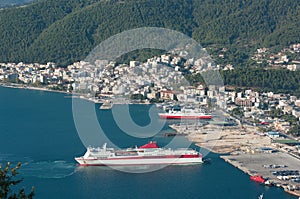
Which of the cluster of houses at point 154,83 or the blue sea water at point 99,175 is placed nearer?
the blue sea water at point 99,175

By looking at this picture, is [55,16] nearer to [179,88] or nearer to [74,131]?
[179,88]

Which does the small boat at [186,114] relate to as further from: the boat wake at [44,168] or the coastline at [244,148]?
the boat wake at [44,168]

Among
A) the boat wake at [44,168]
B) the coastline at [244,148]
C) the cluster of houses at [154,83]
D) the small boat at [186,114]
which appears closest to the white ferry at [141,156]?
the boat wake at [44,168]

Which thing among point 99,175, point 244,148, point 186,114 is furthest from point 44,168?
point 186,114

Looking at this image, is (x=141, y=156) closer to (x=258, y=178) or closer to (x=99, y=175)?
(x=99, y=175)

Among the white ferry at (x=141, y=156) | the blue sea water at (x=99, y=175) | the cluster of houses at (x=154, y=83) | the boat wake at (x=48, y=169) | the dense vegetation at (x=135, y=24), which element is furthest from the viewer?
the dense vegetation at (x=135, y=24)

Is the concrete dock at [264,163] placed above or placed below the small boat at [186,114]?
below

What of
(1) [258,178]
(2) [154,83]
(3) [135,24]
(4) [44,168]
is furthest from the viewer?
(3) [135,24]
